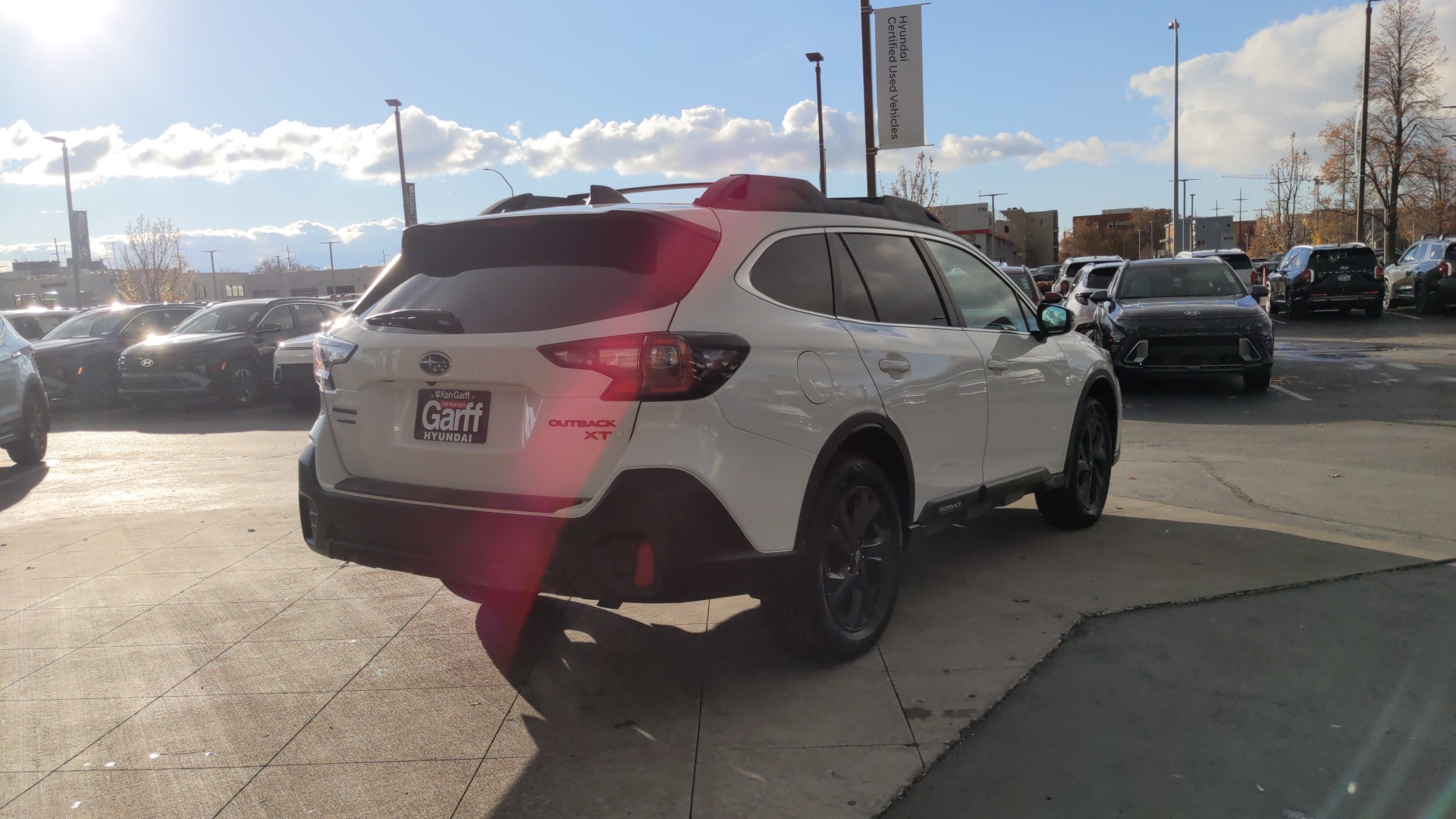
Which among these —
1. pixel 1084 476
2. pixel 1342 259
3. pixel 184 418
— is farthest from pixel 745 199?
pixel 1342 259

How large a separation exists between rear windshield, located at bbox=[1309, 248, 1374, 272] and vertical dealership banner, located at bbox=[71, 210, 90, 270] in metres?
48.0

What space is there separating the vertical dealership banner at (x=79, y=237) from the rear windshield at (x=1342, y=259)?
48.0 meters

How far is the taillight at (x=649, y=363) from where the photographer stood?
3338mm

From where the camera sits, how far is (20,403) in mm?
10273

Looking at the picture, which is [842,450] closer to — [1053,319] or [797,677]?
[797,677]

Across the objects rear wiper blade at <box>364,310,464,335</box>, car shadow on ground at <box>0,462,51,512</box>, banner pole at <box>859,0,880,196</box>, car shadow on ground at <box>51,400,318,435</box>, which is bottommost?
car shadow on ground at <box>51,400,318,435</box>

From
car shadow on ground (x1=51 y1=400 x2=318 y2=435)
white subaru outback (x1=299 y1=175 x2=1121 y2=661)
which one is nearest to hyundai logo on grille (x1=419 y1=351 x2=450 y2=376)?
white subaru outback (x1=299 y1=175 x2=1121 y2=661)

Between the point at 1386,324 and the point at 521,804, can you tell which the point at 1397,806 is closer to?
the point at 521,804

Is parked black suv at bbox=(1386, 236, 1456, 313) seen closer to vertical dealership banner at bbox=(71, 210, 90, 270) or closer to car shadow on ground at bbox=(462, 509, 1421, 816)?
car shadow on ground at bbox=(462, 509, 1421, 816)

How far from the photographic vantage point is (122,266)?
80562mm

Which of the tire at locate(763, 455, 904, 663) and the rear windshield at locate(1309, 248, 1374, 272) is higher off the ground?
the rear windshield at locate(1309, 248, 1374, 272)

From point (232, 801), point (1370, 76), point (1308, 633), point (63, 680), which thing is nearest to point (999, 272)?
point (1308, 633)

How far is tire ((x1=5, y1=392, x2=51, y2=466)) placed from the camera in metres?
10.5

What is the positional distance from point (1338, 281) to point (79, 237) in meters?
51.8
